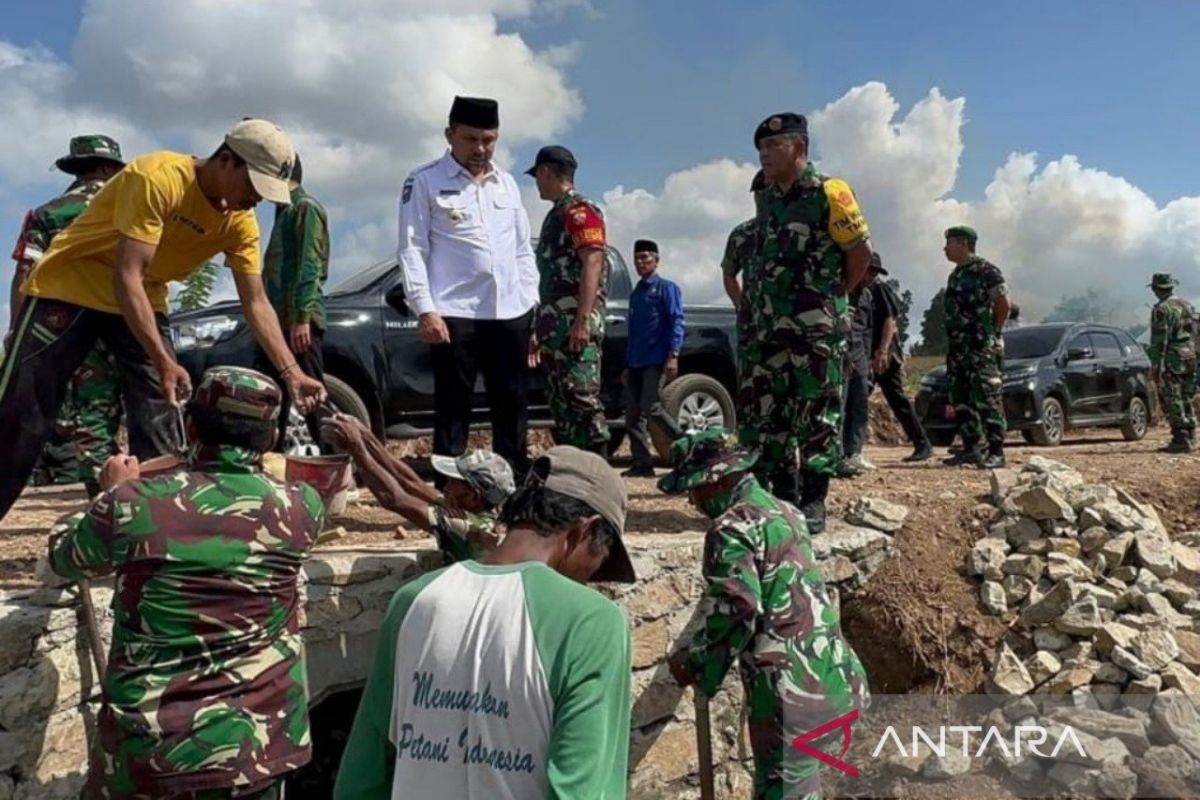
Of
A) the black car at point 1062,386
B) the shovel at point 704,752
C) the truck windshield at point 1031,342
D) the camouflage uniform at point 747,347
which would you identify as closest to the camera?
the shovel at point 704,752

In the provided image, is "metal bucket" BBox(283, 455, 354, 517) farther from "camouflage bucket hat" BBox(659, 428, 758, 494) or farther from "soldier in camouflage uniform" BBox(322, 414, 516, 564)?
"camouflage bucket hat" BBox(659, 428, 758, 494)

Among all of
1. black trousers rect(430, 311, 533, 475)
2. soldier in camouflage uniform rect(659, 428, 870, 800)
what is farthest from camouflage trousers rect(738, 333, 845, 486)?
soldier in camouflage uniform rect(659, 428, 870, 800)

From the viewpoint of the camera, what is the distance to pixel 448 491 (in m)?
3.56

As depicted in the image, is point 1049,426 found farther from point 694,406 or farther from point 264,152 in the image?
point 264,152

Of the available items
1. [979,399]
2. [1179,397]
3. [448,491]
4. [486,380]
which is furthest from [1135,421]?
[448,491]

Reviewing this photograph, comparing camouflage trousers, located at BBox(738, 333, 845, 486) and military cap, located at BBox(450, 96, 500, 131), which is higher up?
military cap, located at BBox(450, 96, 500, 131)

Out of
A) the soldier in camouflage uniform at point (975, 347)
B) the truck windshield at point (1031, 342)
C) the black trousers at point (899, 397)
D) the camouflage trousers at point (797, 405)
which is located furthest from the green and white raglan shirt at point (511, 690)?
the truck windshield at point (1031, 342)

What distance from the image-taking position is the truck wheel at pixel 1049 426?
10.9m

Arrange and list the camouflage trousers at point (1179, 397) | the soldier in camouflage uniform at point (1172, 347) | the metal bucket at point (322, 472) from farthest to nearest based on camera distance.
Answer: the soldier in camouflage uniform at point (1172, 347) → the camouflage trousers at point (1179, 397) → the metal bucket at point (322, 472)

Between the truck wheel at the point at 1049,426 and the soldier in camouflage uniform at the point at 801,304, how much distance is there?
23.1 ft

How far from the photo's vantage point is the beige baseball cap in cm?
320

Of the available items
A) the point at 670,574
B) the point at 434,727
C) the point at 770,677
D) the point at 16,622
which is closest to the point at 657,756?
the point at 670,574

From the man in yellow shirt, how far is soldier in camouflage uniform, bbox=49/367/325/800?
85 centimetres

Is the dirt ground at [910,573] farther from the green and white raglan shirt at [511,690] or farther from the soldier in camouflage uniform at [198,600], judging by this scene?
the green and white raglan shirt at [511,690]
